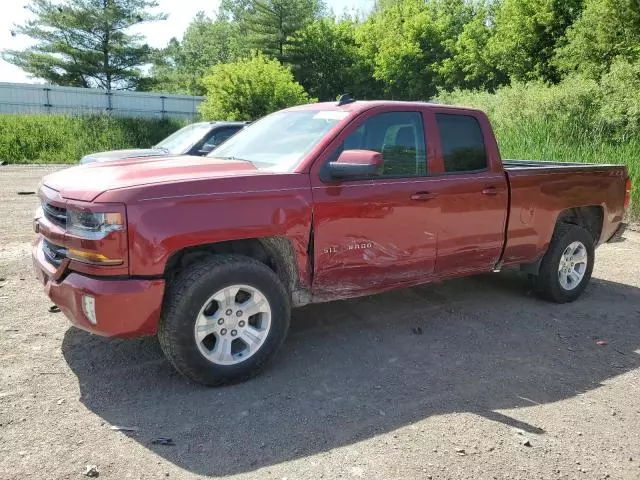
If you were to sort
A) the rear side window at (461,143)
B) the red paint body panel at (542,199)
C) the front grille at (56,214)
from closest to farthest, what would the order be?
the front grille at (56,214) → the rear side window at (461,143) → the red paint body panel at (542,199)

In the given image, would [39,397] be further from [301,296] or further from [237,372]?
[301,296]

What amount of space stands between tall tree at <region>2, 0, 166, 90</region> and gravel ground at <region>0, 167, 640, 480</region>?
1551 inches

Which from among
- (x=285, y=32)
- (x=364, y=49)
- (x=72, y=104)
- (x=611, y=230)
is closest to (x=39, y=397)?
(x=611, y=230)

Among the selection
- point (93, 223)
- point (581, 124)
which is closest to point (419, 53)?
point (581, 124)

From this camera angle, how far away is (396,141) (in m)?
4.66

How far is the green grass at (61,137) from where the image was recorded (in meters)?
23.1

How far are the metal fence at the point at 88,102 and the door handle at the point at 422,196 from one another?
87.1ft

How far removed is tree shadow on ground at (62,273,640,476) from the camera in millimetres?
3287

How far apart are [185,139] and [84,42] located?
3499 centimetres

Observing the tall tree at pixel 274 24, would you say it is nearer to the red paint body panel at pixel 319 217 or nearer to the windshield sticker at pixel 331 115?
the red paint body panel at pixel 319 217

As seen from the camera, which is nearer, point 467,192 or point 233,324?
point 233,324

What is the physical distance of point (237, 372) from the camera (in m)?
3.82

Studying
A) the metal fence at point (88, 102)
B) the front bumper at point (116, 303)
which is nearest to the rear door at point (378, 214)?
the front bumper at point (116, 303)

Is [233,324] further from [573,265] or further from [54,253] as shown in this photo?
[573,265]
